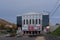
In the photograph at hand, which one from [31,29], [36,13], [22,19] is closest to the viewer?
[31,29]

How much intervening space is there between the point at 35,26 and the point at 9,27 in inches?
255

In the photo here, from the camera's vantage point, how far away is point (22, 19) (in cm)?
3650

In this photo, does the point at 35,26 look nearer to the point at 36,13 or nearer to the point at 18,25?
the point at 36,13

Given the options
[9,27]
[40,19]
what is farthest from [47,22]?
[9,27]

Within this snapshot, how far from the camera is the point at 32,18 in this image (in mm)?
35438

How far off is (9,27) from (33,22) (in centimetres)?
517

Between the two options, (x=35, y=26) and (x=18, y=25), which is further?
(x=18, y=25)

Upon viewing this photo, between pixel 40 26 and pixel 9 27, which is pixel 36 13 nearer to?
pixel 40 26

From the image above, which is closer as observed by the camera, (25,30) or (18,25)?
(25,30)

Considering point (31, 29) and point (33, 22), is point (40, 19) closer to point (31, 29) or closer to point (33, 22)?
point (33, 22)

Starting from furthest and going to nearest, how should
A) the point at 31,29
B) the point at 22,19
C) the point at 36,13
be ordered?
the point at 22,19 < the point at 36,13 < the point at 31,29

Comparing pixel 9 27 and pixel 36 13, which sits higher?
pixel 36 13

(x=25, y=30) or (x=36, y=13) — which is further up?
(x=36, y=13)

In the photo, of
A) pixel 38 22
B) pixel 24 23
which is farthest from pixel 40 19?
pixel 24 23
